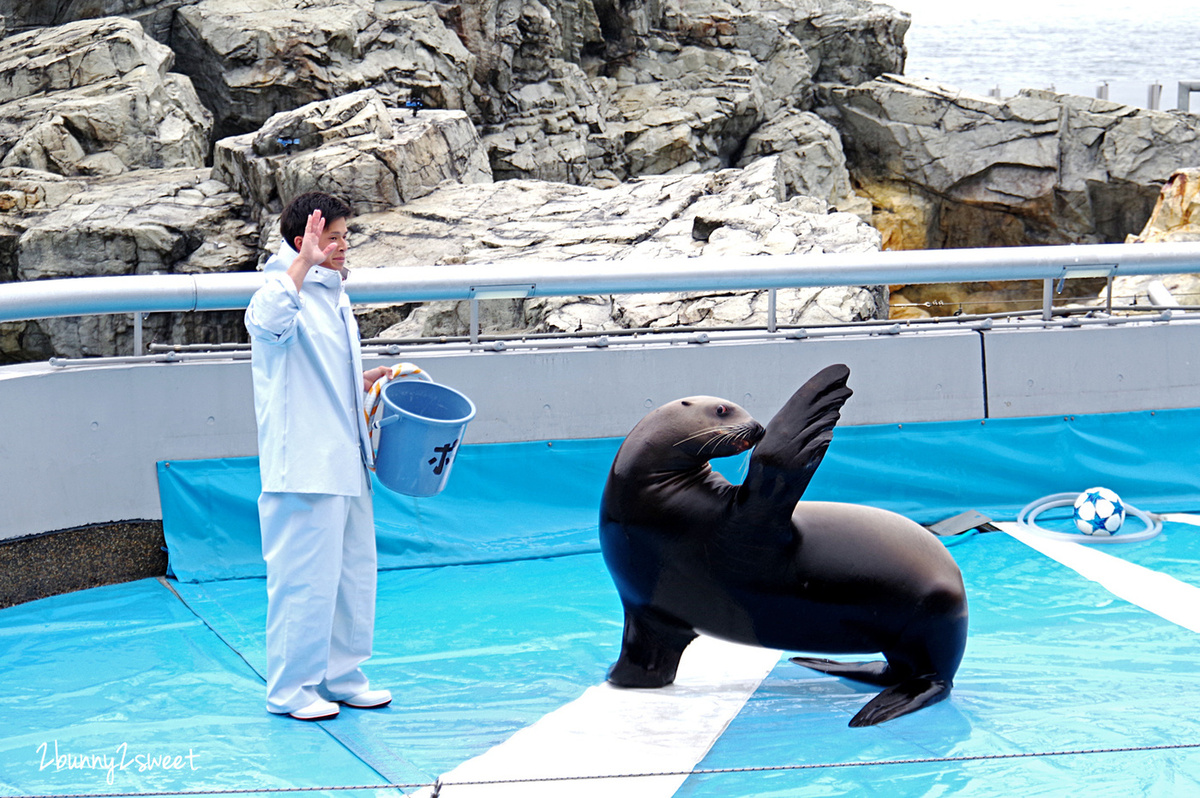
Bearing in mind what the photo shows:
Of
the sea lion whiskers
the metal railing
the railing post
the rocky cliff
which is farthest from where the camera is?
the railing post

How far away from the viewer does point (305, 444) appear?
2963 millimetres

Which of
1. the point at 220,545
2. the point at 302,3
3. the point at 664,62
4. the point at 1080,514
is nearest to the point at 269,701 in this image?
the point at 220,545

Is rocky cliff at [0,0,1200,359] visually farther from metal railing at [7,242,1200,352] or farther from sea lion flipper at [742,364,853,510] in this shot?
sea lion flipper at [742,364,853,510]

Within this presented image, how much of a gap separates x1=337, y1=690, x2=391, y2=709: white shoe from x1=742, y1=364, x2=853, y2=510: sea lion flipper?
4.23 feet

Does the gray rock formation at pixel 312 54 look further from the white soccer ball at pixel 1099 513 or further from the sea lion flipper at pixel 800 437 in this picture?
the sea lion flipper at pixel 800 437

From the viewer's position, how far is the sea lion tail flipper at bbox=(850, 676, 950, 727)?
9.59 feet

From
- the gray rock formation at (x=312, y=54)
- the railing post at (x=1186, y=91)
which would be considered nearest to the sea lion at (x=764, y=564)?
the gray rock formation at (x=312, y=54)

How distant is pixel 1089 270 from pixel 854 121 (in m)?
21.9

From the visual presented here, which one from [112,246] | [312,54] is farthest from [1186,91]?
[112,246]

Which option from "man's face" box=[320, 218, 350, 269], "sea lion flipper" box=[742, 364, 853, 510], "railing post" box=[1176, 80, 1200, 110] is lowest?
"railing post" box=[1176, 80, 1200, 110]

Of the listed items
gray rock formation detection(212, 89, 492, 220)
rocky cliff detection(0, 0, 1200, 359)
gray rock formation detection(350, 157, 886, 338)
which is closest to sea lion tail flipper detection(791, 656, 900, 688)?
gray rock formation detection(350, 157, 886, 338)

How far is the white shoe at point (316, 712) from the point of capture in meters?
2.99

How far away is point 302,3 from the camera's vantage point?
19.7 m

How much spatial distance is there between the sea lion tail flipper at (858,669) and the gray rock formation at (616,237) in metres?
6.34
